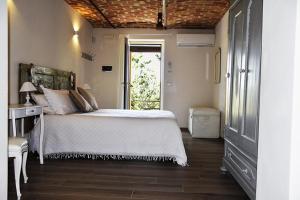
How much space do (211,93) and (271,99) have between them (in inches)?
214

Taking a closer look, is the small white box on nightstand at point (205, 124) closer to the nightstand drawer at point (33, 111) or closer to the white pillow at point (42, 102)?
the white pillow at point (42, 102)

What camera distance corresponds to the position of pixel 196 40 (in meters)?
6.68

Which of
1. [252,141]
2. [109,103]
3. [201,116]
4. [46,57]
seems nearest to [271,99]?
[252,141]

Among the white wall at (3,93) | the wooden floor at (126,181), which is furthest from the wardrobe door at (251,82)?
the white wall at (3,93)

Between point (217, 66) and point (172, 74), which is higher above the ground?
point (217, 66)

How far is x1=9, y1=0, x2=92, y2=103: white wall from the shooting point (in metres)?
3.46

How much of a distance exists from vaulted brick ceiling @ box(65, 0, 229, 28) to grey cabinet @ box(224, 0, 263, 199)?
7.40 feet

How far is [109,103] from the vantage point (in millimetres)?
6992

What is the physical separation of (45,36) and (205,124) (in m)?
3.66

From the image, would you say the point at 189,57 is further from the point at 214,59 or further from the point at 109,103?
the point at 109,103

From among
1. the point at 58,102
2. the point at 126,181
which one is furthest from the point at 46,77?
the point at 126,181

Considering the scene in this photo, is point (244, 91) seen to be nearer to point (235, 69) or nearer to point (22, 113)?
point (235, 69)

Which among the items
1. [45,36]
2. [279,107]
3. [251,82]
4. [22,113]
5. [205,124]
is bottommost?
[205,124]

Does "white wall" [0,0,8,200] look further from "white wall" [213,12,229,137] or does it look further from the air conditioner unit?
the air conditioner unit
